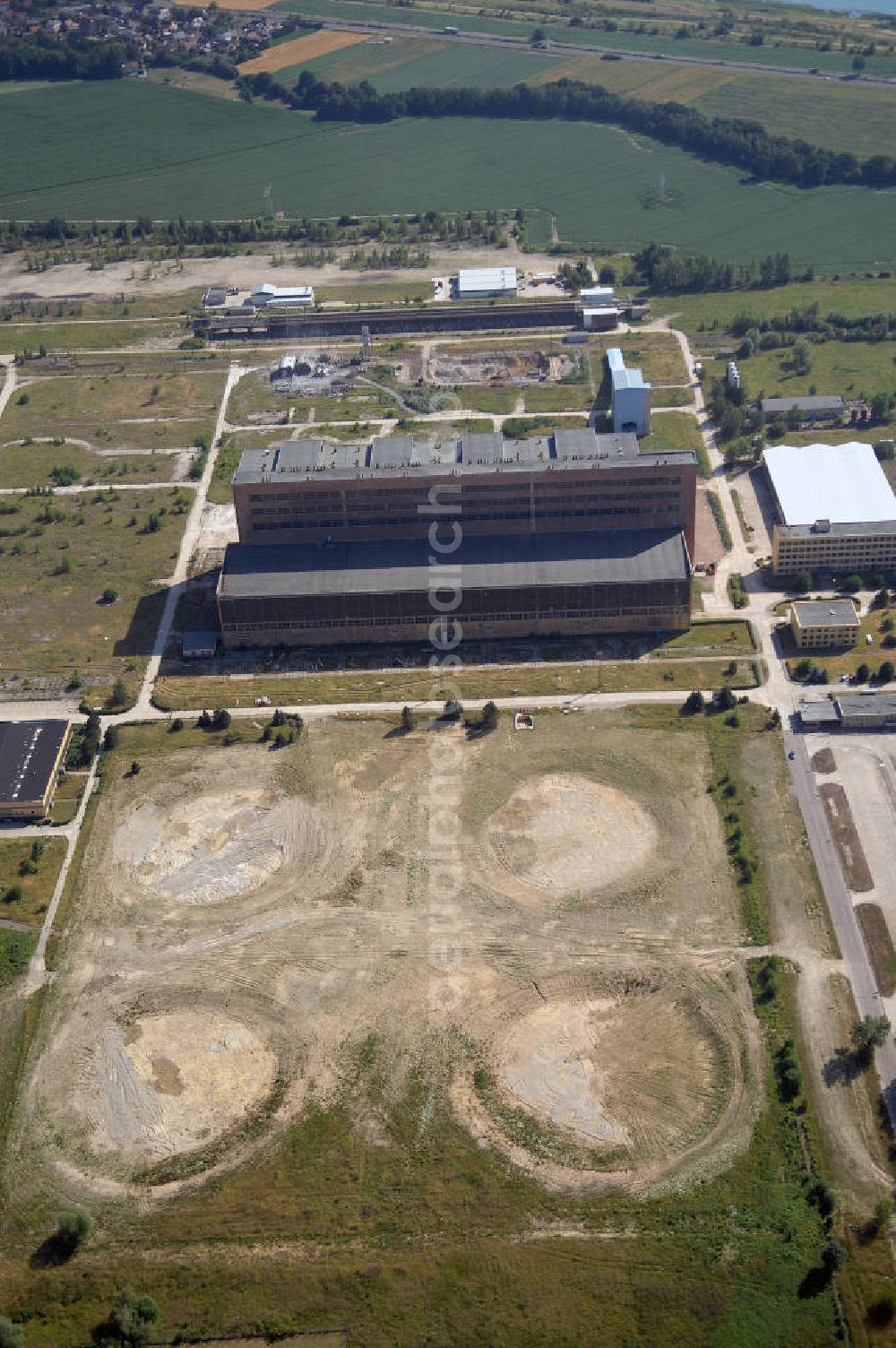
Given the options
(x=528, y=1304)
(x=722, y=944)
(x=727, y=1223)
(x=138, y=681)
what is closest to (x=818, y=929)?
(x=722, y=944)

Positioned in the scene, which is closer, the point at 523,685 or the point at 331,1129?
the point at 331,1129

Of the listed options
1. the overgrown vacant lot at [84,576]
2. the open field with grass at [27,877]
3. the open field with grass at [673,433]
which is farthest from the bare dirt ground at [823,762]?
the overgrown vacant lot at [84,576]

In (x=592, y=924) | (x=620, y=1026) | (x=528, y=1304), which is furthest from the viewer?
(x=592, y=924)

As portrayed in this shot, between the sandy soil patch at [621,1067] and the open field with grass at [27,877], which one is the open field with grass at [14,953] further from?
the sandy soil patch at [621,1067]

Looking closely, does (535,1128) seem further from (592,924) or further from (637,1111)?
(592,924)

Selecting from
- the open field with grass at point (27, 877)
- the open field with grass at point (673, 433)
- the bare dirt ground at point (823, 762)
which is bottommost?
the open field with grass at point (27, 877)

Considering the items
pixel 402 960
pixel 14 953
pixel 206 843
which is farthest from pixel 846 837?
pixel 14 953
